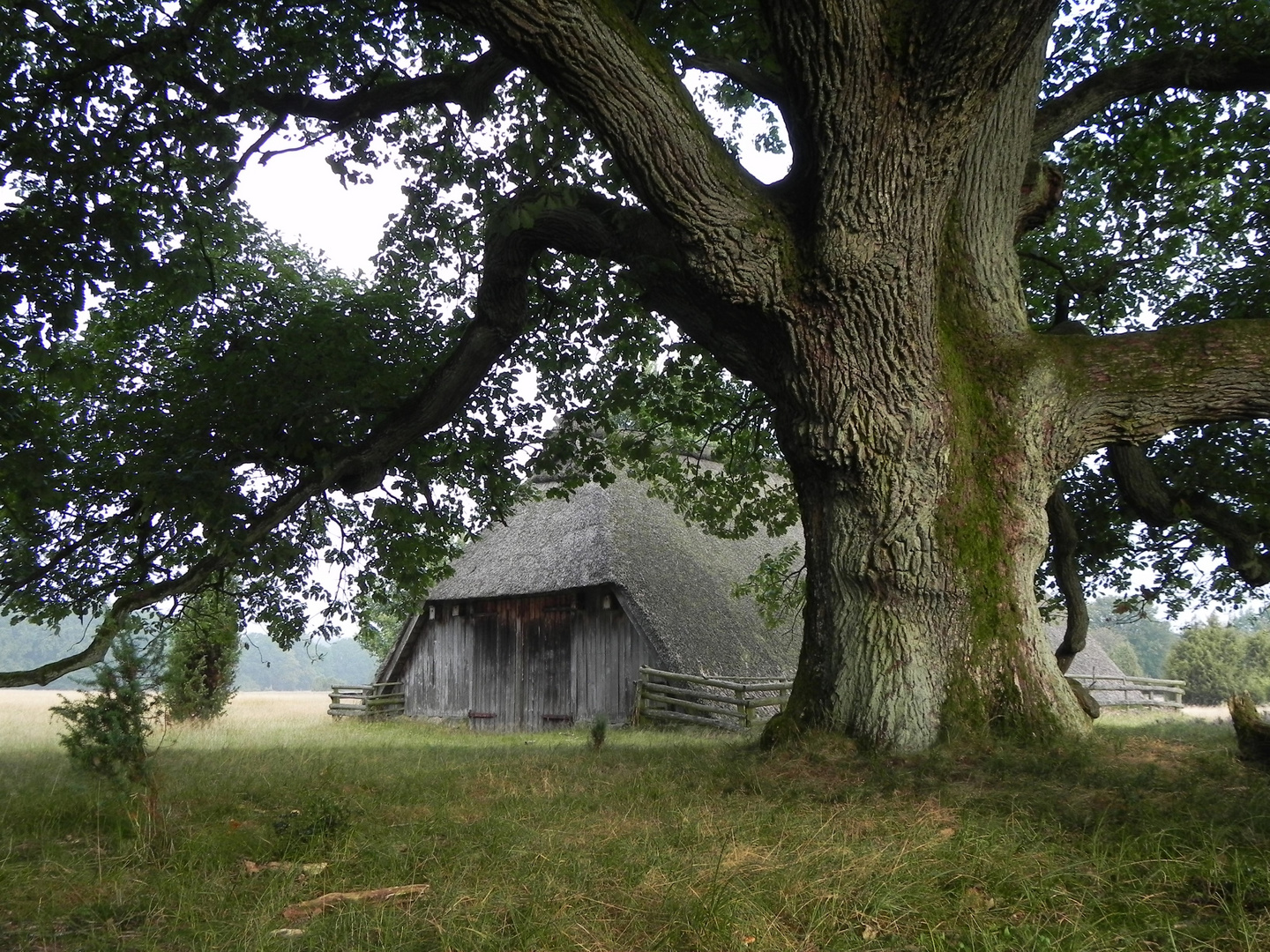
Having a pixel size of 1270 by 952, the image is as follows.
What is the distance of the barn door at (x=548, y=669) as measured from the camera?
19188mm

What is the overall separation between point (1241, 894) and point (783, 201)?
494 cm

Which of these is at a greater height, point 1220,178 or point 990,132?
point 1220,178

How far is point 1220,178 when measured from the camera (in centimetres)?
1078

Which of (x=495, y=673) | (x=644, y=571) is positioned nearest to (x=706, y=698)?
(x=644, y=571)

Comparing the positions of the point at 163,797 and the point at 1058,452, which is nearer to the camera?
the point at 163,797

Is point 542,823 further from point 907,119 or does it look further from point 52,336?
point 52,336

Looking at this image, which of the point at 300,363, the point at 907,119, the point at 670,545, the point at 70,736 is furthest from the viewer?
the point at 670,545

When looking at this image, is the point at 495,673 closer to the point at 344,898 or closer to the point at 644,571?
the point at 644,571

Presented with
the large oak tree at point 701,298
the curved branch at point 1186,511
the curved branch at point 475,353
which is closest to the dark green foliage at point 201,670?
the large oak tree at point 701,298

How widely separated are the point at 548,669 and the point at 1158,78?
15281 millimetres

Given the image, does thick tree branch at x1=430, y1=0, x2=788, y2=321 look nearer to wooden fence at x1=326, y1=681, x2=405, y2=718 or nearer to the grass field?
the grass field

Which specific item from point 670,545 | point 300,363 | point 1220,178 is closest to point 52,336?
point 300,363

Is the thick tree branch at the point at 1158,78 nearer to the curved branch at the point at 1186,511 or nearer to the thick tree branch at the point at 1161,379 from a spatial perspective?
the thick tree branch at the point at 1161,379

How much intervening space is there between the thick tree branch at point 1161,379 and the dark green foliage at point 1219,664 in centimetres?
3205
